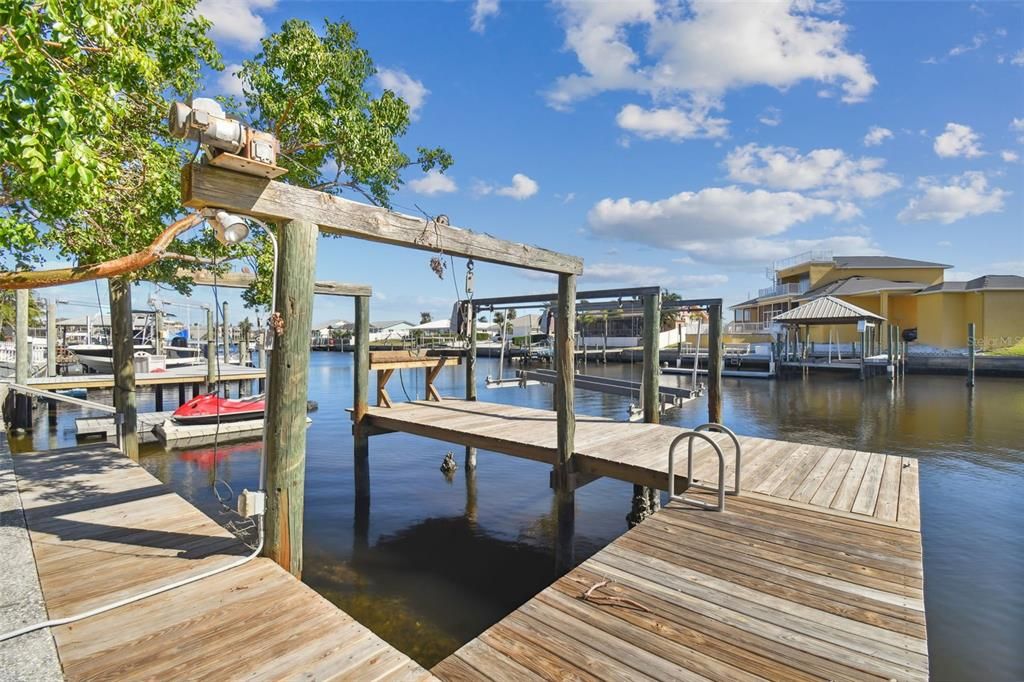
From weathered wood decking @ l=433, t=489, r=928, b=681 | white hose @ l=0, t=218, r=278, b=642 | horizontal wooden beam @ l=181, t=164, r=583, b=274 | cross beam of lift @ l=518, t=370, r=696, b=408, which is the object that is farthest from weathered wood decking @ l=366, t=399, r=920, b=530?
white hose @ l=0, t=218, r=278, b=642

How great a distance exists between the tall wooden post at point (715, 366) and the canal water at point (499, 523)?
285cm

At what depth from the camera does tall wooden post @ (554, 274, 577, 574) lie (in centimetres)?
734

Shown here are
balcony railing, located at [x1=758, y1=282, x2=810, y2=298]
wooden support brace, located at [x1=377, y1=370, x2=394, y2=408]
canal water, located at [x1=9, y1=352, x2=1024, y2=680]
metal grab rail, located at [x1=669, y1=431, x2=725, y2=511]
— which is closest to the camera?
metal grab rail, located at [x1=669, y1=431, x2=725, y2=511]

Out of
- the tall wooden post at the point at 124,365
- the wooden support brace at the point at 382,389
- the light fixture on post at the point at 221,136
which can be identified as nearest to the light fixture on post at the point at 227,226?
the light fixture on post at the point at 221,136

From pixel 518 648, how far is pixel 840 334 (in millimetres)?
54495

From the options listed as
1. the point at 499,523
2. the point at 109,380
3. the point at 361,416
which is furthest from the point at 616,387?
the point at 109,380

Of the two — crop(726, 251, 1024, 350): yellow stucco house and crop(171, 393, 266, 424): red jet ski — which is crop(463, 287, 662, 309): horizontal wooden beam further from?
crop(726, 251, 1024, 350): yellow stucco house

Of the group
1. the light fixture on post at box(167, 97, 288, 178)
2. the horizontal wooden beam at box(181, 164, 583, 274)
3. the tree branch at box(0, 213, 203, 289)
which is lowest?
the tree branch at box(0, 213, 203, 289)

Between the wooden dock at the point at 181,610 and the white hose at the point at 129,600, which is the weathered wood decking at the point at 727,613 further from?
the white hose at the point at 129,600

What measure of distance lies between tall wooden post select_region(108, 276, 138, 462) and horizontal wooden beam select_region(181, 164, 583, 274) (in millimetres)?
8636

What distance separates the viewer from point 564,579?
13.5ft

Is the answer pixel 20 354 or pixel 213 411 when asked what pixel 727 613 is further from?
pixel 20 354

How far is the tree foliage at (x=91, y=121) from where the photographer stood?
3.58m

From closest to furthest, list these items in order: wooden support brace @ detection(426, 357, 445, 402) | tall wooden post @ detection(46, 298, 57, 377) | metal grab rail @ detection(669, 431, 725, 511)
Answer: metal grab rail @ detection(669, 431, 725, 511)
wooden support brace @ detection(426, 357, 445, 402)
tall wooden post @ detection(46, 298, 57, 377)
